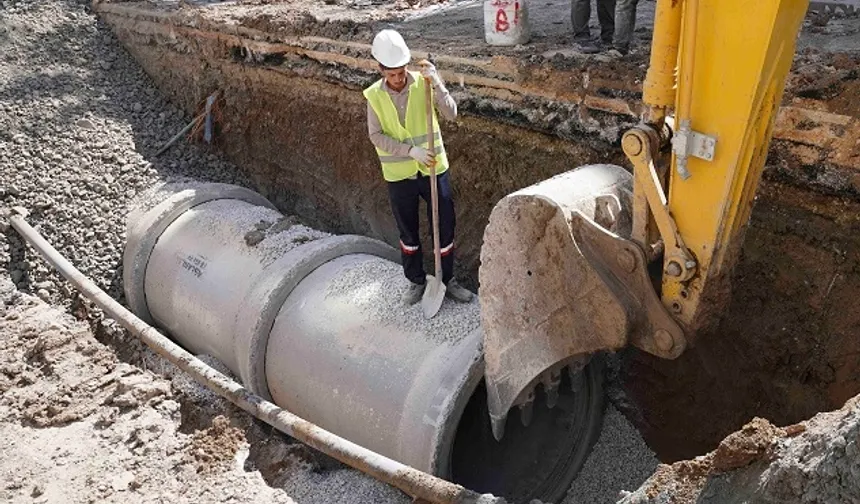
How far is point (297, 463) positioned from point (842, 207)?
3436mm

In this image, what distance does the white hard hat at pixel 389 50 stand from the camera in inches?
163

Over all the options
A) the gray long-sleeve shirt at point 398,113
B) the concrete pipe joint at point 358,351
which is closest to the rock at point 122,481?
the concrete pipe joint at point 358,351

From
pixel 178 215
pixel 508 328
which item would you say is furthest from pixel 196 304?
pixel 508 328

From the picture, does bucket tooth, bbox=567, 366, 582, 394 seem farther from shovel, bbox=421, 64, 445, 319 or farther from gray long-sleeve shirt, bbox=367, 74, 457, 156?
gray long-sleeve shirt, bbox=367, 74, 457, 156

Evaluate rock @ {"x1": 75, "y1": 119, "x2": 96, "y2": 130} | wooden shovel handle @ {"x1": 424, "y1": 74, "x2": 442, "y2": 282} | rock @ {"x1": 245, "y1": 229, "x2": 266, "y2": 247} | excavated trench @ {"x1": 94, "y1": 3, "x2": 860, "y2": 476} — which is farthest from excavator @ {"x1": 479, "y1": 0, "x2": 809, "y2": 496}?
rock @ {"x1": 75, "y1": 119, "x2": 96, "y2": 130}

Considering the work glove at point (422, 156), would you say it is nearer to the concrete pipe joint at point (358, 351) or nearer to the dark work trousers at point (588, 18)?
the concrete pipe joint at point (358, 351)

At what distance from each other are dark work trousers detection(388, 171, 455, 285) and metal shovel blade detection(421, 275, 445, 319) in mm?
87

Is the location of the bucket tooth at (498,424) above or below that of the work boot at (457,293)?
below

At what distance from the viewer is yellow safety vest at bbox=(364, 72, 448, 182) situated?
4.32 m

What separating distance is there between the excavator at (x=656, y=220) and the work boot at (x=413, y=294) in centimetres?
87

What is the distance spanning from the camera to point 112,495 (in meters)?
4.23

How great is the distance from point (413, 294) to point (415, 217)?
490 millimetres

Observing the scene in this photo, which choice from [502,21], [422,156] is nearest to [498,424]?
[422,156]

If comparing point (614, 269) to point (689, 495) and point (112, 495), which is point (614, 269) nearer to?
point (689, 495)
